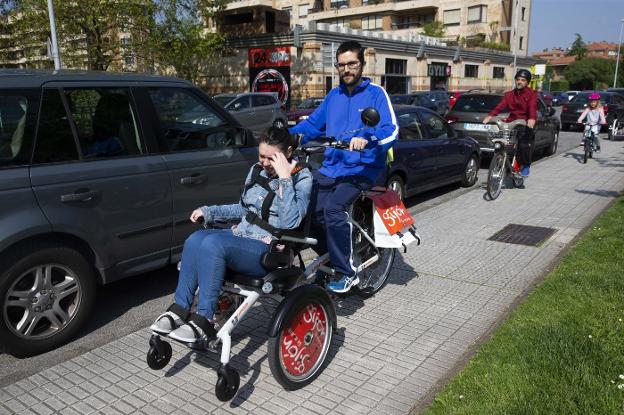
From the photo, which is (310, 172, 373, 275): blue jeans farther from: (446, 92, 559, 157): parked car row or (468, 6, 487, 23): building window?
(468, 6, 487, 23): building window

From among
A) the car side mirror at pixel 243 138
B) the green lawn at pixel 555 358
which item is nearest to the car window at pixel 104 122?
the car side mirror at pixel 243 138

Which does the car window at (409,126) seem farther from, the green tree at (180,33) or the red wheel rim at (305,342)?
the green tree at (180,33)

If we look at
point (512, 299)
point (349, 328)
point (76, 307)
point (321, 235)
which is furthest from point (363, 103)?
point (76, 307)

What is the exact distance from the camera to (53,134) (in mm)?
3865

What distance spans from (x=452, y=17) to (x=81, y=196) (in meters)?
63.7

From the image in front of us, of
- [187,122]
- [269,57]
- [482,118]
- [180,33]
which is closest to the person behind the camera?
[187,122]

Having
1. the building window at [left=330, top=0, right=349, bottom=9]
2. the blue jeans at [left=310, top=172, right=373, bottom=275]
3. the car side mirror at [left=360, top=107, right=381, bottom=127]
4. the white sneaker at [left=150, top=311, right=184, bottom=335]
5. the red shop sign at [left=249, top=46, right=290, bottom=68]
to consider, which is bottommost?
the white sneaker at [left=150, top=311, right=184, bottom=335]

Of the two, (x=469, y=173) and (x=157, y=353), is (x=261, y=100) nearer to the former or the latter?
(x=469, y=173)

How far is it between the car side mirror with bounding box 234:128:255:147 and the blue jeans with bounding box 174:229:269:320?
7.26 feet

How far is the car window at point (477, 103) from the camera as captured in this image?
40.7 ft

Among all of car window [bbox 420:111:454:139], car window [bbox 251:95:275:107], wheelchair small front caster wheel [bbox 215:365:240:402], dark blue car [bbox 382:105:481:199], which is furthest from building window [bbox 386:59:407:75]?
wheelchair small front caster wheel [bbox 215:365:240:402]

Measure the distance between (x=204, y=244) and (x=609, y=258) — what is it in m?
4.31

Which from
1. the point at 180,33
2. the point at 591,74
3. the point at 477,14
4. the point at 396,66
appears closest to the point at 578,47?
the point at 591,74

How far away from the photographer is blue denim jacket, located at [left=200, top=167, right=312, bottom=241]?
3.16 m
